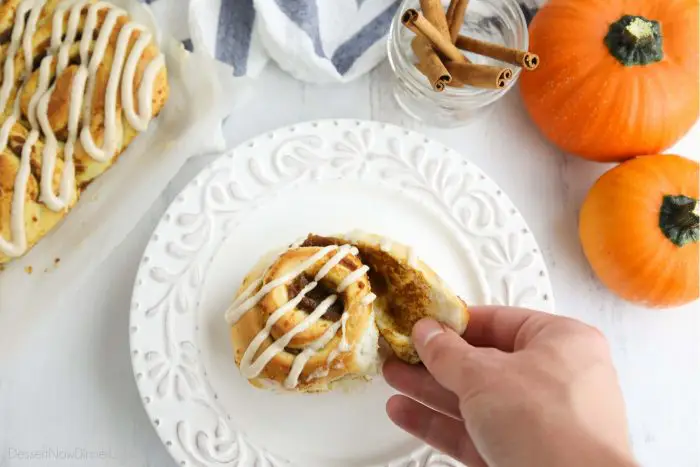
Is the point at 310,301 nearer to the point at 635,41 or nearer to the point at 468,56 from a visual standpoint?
the point at 468,56

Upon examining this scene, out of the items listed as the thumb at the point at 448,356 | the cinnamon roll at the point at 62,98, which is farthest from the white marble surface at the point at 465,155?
the thumb at the point at 448,356

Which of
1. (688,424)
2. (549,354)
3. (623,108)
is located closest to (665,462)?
(688,424)

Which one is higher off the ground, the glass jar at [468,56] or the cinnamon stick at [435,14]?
the cinnamon stick at [435,14]

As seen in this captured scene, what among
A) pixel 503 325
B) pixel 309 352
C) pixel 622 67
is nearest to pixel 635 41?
pixel 622 67

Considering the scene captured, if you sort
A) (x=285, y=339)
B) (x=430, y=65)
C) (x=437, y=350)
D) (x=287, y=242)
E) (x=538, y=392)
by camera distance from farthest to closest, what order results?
(x=287, y=242) < (x=430, y=65) < (x=285, y=339) < (x=437, y=350) < (x=538, y=392)

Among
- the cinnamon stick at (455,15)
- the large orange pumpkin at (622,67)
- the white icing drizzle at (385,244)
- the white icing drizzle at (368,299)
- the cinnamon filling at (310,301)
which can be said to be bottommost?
the cinnamon filling at (310,301)

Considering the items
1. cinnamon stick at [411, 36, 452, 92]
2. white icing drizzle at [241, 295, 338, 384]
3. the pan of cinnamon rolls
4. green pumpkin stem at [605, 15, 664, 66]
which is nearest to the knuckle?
the pan of cinnamon rolls

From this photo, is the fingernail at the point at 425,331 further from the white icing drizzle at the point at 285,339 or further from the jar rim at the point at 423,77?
the jar rim at the point at 423,77

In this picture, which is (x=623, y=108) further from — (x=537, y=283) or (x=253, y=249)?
(x=253, y=249)
